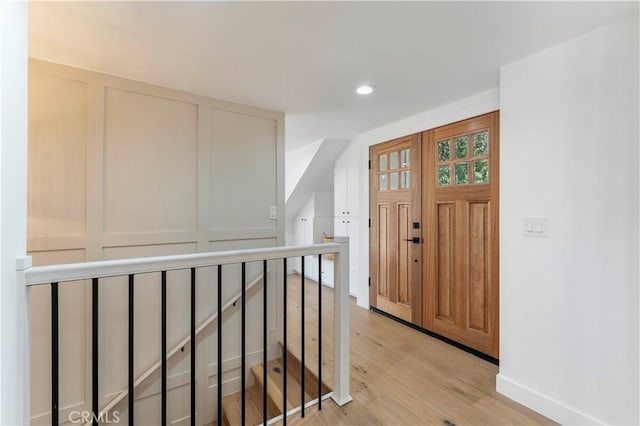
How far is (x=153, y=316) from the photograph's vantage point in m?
2.20

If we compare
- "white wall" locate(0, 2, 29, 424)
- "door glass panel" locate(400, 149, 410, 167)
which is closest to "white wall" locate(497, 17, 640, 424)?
"door glass panel" locate(400, 149, 410, 167)

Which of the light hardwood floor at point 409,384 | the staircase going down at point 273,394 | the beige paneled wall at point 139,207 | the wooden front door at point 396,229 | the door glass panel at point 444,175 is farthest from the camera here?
the wooden front door at point 396,229

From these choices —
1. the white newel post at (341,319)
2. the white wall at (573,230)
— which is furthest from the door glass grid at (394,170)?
the white newel post at (341,319)

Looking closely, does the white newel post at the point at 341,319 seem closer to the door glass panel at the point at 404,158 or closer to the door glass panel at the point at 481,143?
the door glass panel at the point at 481,143

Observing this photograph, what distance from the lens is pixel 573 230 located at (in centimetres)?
161

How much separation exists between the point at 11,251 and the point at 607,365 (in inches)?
102

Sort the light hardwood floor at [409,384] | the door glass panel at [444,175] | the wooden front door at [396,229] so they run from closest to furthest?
1. the light hardwood floor at [409,384]
2. the door glass panel at [444,175]
3. the wooden front door at [396,229]

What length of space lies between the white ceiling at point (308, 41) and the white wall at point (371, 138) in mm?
150

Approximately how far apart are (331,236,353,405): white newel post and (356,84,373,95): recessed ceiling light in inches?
48.8

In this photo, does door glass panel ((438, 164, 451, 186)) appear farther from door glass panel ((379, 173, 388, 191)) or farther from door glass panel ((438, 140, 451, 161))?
door glass panel ((379, 173, 388, 191))

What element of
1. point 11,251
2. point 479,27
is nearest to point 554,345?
Result: point 479,27

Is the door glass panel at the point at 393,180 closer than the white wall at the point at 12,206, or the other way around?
the white wall at the point at 12,206

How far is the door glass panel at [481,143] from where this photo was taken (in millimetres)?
2354

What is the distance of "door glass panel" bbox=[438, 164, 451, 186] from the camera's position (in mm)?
2638
